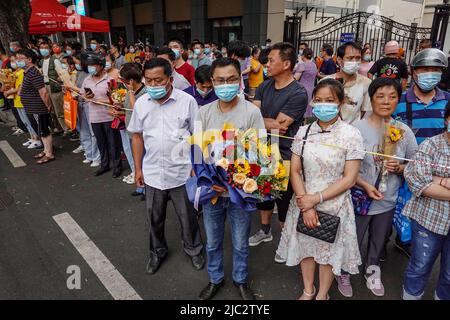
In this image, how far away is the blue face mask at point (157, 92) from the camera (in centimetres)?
273

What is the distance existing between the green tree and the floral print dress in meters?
9.92

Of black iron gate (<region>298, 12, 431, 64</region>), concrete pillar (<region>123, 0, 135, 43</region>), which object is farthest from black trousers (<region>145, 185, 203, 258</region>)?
concrete pillar (<region>123, 0, 135, 43</region>)

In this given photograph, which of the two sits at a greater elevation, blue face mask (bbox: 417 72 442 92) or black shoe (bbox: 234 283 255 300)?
blue face mask (bbox: 417 72 442 92)

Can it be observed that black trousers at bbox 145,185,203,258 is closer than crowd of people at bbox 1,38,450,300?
No

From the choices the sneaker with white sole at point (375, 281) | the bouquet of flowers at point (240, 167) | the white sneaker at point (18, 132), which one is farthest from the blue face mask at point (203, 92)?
the white sneaker at point (18, 132)

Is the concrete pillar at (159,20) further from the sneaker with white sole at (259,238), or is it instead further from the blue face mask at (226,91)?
the blue face mask at (226,91)

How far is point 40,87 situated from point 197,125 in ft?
14.4

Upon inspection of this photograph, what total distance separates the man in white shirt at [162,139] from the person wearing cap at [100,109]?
8.15 ft

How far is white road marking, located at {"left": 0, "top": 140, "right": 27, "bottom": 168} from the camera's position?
6.10 meters

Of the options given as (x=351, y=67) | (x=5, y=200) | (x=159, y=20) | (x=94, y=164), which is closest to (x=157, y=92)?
(x=351, y=67)

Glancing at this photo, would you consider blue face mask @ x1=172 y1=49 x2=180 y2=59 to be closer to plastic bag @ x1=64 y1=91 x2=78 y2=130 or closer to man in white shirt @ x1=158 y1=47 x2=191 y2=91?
man in white shirt @ x1=158 y1=47 x2=191 y2=91

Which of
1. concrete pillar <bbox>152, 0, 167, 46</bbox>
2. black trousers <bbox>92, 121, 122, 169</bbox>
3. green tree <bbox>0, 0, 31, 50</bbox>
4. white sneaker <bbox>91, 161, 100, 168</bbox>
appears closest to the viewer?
black trousers <bbox>92, 121, 122, 169</bbox>
